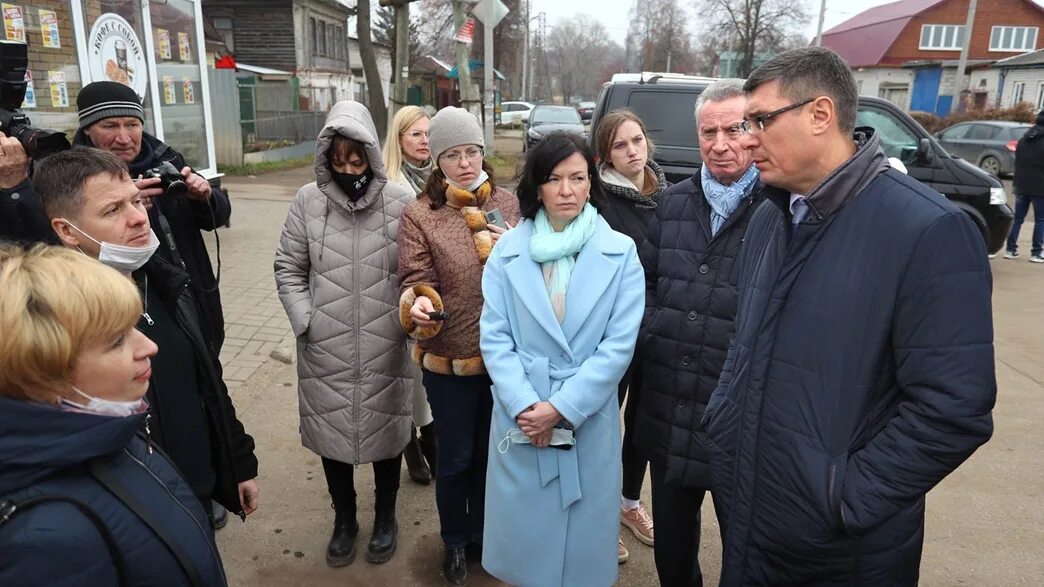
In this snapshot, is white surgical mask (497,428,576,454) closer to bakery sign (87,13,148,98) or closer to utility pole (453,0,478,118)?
bakery sign (87,13,148,98)

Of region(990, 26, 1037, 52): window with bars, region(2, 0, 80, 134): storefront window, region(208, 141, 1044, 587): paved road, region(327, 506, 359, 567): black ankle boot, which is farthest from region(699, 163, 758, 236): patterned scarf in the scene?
region(990, 26, 1037, 52): window with bars

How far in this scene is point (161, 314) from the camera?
2082 mm

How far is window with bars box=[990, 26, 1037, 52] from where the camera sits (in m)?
44.9

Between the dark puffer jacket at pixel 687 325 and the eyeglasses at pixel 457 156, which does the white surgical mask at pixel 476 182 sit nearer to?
the eyeglasses at pixel 457 156

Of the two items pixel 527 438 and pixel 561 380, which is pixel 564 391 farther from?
pixel 527 438

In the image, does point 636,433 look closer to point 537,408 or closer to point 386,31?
point 537,408

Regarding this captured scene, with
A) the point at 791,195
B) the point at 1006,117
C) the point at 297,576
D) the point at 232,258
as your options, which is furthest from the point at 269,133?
the point at 1006,117

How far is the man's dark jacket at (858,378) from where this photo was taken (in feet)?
4.81

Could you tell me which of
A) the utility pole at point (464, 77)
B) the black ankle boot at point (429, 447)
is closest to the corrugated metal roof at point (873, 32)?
the utility pole at point (464, 77)

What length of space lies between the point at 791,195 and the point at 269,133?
19.7 meters

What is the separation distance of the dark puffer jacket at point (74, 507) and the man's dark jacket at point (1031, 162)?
429 inches

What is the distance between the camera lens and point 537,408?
229 cm

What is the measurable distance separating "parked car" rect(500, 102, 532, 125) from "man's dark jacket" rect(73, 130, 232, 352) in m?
33.7

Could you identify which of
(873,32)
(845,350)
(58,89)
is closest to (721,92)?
(845,350)
